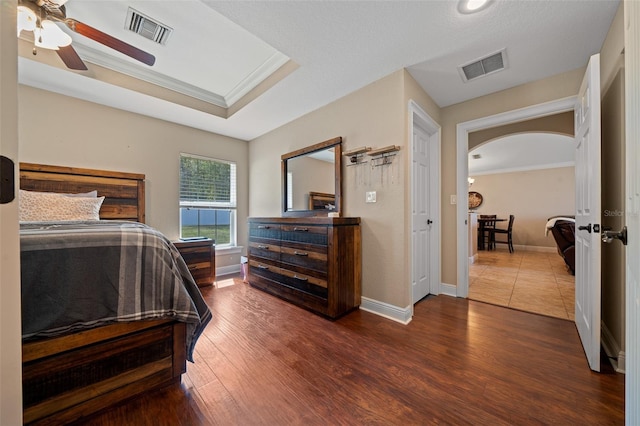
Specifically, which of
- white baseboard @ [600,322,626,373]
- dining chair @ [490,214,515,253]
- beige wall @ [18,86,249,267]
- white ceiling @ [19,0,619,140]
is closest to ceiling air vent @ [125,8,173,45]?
white ceiling @ [19,0,619,140]

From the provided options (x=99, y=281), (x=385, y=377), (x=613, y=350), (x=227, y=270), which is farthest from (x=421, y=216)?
(x=227, y=270)

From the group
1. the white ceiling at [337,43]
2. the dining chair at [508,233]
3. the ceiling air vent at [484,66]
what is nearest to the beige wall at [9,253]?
the white ceiling at [337,43]

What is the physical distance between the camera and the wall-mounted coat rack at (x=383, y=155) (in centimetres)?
225

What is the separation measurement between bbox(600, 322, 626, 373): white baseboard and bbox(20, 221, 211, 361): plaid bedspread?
263 centimetres

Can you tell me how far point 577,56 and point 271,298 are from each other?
368 centimetres

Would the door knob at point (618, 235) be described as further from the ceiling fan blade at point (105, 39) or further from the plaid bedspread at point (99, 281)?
the ceiling fan blade at point (105, 39)

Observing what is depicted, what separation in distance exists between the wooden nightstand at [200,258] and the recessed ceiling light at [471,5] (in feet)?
11.6

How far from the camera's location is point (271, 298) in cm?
280

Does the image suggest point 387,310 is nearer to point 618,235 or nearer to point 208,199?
point 618,235

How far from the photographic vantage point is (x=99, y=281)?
1.18 m

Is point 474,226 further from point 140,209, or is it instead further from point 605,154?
point 140,209

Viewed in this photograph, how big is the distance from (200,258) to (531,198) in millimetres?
8422

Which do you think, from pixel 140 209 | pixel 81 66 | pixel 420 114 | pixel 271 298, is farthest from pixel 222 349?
pixel 420 114

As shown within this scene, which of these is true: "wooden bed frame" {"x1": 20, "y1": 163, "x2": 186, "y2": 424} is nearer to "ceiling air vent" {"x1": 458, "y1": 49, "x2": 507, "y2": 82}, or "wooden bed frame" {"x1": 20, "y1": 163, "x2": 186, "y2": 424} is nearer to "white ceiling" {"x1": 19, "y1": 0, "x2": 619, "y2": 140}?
"white ceiling" {"x1": 19, "y1": 0, "x2": 619, "y2": 140}
